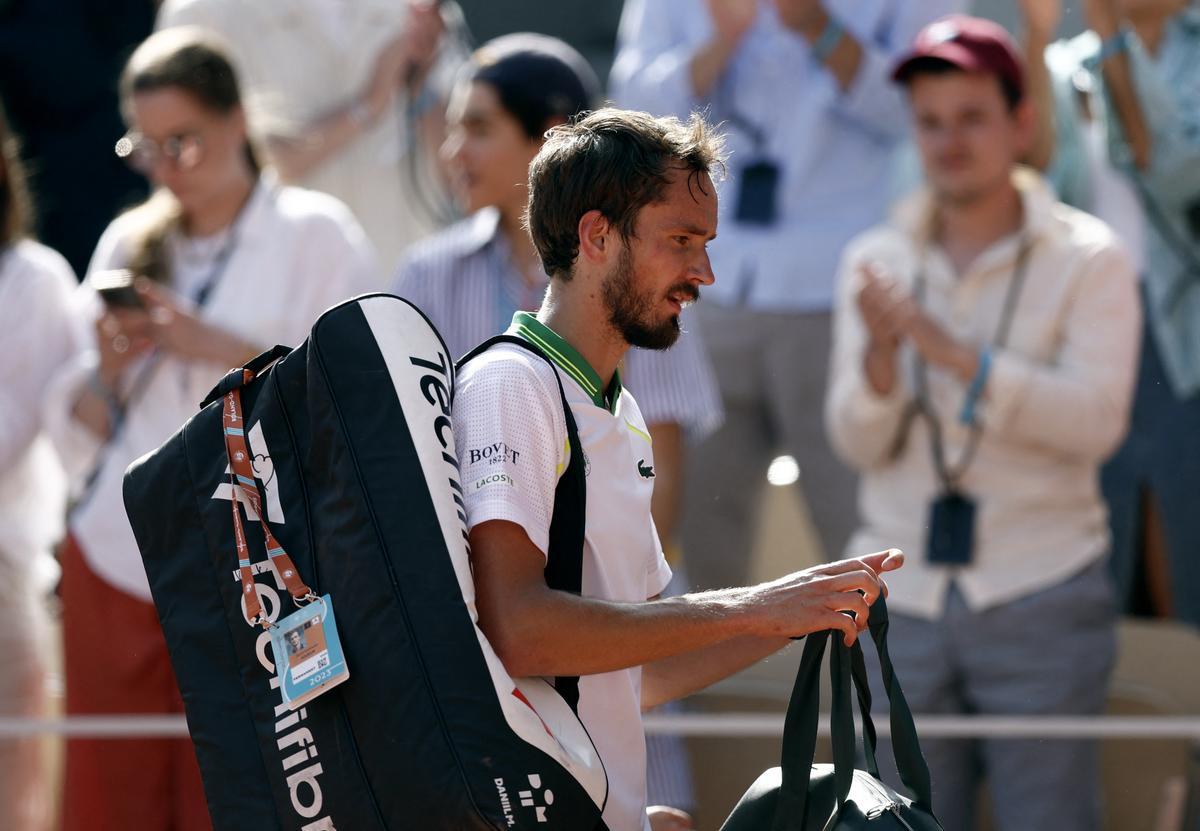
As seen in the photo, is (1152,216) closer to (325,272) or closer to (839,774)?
(325,272)

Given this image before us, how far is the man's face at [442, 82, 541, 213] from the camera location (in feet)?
13.7

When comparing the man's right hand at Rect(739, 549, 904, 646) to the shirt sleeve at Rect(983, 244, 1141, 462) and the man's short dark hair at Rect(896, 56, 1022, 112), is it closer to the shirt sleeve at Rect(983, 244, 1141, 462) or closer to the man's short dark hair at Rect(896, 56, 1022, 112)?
the shirt sleeve at Rect(983, 244, 1141, 462)

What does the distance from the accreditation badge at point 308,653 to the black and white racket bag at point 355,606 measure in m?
0.02

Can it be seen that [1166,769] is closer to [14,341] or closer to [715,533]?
[715,533]

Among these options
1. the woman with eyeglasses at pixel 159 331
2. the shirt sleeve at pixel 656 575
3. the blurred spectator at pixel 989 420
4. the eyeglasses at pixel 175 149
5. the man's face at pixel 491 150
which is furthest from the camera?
the eyeglasses at pixel 175 149

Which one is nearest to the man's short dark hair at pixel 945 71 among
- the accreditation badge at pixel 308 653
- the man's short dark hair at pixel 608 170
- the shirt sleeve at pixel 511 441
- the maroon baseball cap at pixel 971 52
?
the maroon baseball cap at pixel 971 52

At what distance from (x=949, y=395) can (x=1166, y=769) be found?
1081 millimetres

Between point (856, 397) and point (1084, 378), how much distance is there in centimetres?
51

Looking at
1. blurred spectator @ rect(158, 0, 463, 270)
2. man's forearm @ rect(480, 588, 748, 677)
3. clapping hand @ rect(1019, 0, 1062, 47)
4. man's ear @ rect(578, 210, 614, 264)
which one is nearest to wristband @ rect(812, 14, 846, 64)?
clapping hand @ rect(1019, 0, 1062, 47)

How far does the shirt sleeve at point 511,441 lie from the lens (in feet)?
6.80

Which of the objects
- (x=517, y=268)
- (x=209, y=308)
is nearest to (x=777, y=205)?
(x=517, y=268)

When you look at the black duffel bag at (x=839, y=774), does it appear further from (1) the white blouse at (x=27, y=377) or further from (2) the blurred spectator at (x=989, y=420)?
(1) the white blouse at (x=27, y=377)

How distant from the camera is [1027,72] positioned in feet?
15.0

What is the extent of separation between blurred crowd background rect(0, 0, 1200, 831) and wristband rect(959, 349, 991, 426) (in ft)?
0.04
